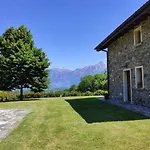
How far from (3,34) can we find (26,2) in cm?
404

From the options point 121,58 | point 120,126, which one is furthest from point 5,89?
point 120,126

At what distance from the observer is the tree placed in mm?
17094

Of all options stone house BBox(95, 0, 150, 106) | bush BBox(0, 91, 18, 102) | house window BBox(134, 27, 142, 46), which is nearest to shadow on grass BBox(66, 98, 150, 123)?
stone house BBox(95, 0, 150, 106)

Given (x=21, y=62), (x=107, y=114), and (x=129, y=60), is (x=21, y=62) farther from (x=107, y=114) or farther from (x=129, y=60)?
(x=107, y=114)

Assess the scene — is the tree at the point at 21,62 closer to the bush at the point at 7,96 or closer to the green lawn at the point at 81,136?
the bush at the point at 7,96

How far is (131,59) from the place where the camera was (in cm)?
1168

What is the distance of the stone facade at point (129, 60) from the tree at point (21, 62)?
249 inches

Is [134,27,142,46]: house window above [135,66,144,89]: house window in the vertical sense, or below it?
above

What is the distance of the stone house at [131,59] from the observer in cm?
986

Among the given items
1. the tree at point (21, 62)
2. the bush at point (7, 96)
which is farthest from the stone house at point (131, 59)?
the bush at point (7, 96)

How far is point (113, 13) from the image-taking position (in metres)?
18.4

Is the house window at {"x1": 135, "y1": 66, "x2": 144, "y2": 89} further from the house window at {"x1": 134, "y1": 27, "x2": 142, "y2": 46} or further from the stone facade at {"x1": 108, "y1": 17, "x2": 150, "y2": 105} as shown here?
the house window at {"x1": 134, "y1": 27, "x2": 142, "y2": 46}

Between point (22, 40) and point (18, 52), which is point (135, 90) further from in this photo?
point (22, 40)

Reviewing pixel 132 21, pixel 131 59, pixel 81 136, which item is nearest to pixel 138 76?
pixel 131 59
